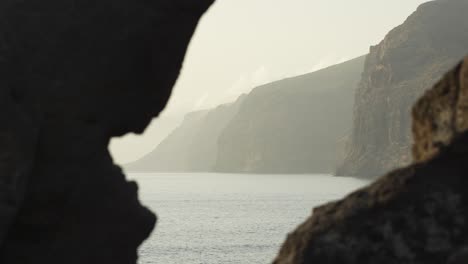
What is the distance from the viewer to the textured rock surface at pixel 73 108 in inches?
575

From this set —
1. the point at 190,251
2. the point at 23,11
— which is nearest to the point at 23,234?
the point at 23,11

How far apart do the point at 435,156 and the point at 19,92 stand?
795 centimetres

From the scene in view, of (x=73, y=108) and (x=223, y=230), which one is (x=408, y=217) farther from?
(x=223, y=230)

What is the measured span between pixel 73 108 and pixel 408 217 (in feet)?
23.8

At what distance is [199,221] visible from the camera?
135375 millimetres

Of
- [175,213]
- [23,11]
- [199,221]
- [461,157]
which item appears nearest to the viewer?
[461,157]

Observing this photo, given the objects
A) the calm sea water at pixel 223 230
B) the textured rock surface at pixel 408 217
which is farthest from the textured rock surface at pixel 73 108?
the calm sea water at pixel 223 230

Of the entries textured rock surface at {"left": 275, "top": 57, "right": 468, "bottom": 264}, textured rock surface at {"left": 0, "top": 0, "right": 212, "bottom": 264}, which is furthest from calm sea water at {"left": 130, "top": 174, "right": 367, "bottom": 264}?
textured rock surface at {"left": 275, "top": 57, "right": 468, "bottom": 264}

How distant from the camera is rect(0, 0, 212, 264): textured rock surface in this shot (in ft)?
48.0

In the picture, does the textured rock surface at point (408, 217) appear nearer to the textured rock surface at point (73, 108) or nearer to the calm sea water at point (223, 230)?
the textured rock surface at point (73, 108)

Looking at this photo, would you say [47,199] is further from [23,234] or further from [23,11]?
[23,11]

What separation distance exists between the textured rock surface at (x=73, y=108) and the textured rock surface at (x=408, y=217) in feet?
17.9

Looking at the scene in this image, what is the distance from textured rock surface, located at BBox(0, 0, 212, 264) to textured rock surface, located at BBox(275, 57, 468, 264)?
5.46 meters

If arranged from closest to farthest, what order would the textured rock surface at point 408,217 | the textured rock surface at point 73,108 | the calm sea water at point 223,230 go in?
the textured rock surface at point 408,217 → the textured rock surface at point 73,108 → the calm sea water at point 223,230
